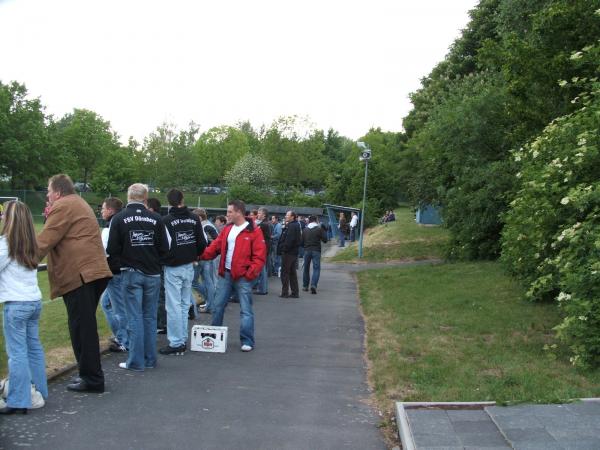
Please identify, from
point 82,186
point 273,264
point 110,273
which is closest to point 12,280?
point 110,273

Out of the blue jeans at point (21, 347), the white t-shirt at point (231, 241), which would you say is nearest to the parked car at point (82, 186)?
the white t-shirt at point (231, 241)

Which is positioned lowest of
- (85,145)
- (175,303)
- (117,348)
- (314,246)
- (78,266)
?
(117,348)

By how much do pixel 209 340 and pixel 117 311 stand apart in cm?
115

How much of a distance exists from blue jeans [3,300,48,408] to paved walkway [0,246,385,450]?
180 mm

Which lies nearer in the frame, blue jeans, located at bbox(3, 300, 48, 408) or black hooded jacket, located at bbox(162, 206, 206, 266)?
blue jeans, located at bbox(3, 300, 48, 408)

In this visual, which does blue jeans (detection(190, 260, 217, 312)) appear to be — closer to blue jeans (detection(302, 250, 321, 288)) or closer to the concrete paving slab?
blue jeans (detection(302, 250, 321, 288))

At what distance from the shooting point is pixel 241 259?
8.64 metres

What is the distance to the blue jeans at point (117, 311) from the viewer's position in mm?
8039

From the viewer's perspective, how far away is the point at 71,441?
5.13 m

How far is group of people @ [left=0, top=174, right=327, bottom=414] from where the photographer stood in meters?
5.69

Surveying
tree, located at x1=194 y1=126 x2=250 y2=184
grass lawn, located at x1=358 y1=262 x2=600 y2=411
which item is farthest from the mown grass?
tree, located at x1=194 y1=126 x2=250 y2=184

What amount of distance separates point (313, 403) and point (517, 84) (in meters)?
8.60

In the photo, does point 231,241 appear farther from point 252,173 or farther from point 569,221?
point 252,173

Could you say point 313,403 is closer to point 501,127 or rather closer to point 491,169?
point 491,169
